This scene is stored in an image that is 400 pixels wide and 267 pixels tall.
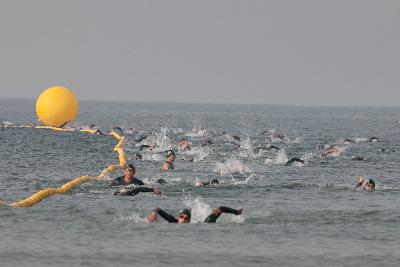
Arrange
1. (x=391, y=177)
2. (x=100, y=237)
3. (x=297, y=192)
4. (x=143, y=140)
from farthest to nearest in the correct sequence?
(x=143, y=140), (x=391, y=177), (x=297, y=192), (x=100, y=237)

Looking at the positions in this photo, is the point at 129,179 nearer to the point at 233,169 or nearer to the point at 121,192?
the point at 121,192

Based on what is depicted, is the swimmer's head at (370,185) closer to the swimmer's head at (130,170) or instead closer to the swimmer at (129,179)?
the swimmer at (129,179)

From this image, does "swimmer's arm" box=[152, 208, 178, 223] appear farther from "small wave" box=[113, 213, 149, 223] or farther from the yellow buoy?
the yellow buoy

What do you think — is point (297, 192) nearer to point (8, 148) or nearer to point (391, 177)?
point (391, 177)

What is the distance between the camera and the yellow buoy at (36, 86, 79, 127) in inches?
2901

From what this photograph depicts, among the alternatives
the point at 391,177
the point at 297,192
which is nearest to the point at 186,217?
the point at 297,192

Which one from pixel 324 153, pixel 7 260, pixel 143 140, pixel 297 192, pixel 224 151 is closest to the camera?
pixel 7 260

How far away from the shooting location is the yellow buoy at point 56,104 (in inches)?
2901

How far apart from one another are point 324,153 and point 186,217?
32.0 m

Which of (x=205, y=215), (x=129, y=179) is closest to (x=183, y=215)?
(x=205, y=215)

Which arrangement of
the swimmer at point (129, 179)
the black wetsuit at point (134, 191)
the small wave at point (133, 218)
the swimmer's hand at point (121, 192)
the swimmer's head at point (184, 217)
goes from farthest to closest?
the swimmer at point (129, 179)
the swimmer's hand at point (121, 192)
the black wetsuit at point (134, 191)
the small wave at point (133, 218)
the swimmer's head at point (184, 217)

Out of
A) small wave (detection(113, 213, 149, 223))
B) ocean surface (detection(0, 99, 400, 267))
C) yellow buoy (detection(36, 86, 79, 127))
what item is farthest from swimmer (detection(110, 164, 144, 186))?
yellow buoy (detection(36, 86, 79, 127))

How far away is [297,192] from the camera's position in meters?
35.3

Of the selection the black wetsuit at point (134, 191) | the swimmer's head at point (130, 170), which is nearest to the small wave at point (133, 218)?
the black wetsuit at point (134, 191)
